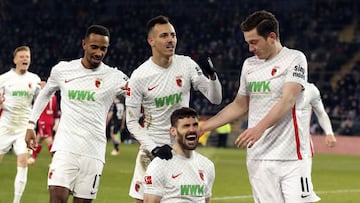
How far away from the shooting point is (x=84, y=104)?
9.20 meters

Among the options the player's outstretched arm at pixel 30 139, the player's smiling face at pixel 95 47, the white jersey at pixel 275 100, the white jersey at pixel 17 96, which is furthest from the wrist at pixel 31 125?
the white jersey at pixel 17 96

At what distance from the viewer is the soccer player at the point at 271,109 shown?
24.6 feet

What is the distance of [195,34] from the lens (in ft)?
149

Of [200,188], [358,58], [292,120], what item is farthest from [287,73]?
[358,58]

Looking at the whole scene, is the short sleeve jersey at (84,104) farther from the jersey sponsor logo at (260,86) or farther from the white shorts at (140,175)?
the jersey sponsor logo at (260,86)

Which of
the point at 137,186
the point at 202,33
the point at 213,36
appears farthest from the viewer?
the point at 202,33

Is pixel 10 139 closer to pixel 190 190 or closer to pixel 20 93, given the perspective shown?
pixel 20 93

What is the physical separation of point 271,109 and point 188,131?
0.74 m

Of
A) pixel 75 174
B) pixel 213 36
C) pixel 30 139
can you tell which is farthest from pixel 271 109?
pixel 213 36

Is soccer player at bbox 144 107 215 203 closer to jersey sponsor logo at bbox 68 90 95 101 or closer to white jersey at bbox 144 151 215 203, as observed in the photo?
white jersey at bbox 144 151 215 203

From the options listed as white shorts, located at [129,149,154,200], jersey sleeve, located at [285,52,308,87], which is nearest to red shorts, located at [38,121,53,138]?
white shorts, located at [129,149,154,200]

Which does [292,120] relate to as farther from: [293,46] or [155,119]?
[293,46]

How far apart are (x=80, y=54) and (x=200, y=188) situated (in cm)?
3925

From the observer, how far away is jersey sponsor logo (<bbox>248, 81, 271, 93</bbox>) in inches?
302
